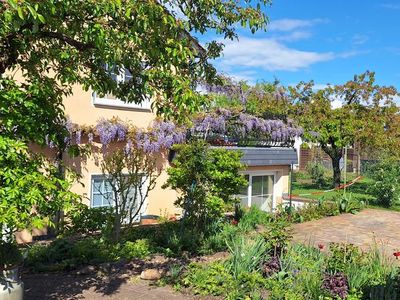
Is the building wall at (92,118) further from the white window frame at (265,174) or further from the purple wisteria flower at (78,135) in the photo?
the white window frame at (265,174)

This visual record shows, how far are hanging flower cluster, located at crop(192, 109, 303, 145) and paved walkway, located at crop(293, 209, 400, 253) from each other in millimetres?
3244

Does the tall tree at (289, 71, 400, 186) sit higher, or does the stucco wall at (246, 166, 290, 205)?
the tall tree at (289, 71, 400, 186)

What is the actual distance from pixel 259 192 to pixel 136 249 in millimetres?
8117

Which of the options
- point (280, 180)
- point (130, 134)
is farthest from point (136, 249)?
point (280, 180)

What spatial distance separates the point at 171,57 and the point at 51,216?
1911 mm

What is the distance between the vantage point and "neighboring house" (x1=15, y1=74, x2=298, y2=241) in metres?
10.6

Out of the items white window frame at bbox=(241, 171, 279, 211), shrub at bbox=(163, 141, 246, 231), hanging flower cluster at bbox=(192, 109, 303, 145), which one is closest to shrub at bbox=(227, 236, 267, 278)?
shrub at bbox=(163, 141, 246, 231)

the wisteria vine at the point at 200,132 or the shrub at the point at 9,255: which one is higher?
the wisteria vine at the point at 200,132

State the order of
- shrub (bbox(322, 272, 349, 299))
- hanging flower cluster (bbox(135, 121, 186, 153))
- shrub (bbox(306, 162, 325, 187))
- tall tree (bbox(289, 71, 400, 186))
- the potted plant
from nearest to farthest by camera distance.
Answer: the potted plant
shrub (bbox(322, 272, 349, 299))
hanging flower cluster (bbox(135, 121, 186, 153))
tall tree (bbox(289, 71, 400, 186))
shrub (bbox(306, 162, 325, 187))

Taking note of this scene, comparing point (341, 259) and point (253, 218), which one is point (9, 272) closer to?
point (341, 259)

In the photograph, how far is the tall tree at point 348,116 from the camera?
2362 cm

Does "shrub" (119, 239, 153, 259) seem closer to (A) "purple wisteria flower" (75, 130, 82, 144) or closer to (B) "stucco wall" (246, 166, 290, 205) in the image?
(A) "purple wisteria flower" (75, 130, 82, 144)

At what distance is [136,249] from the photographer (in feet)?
27.1

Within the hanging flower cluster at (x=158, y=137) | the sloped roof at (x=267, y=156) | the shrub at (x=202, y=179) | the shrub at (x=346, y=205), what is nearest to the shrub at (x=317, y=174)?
the shrub at (x=346, y=205)
